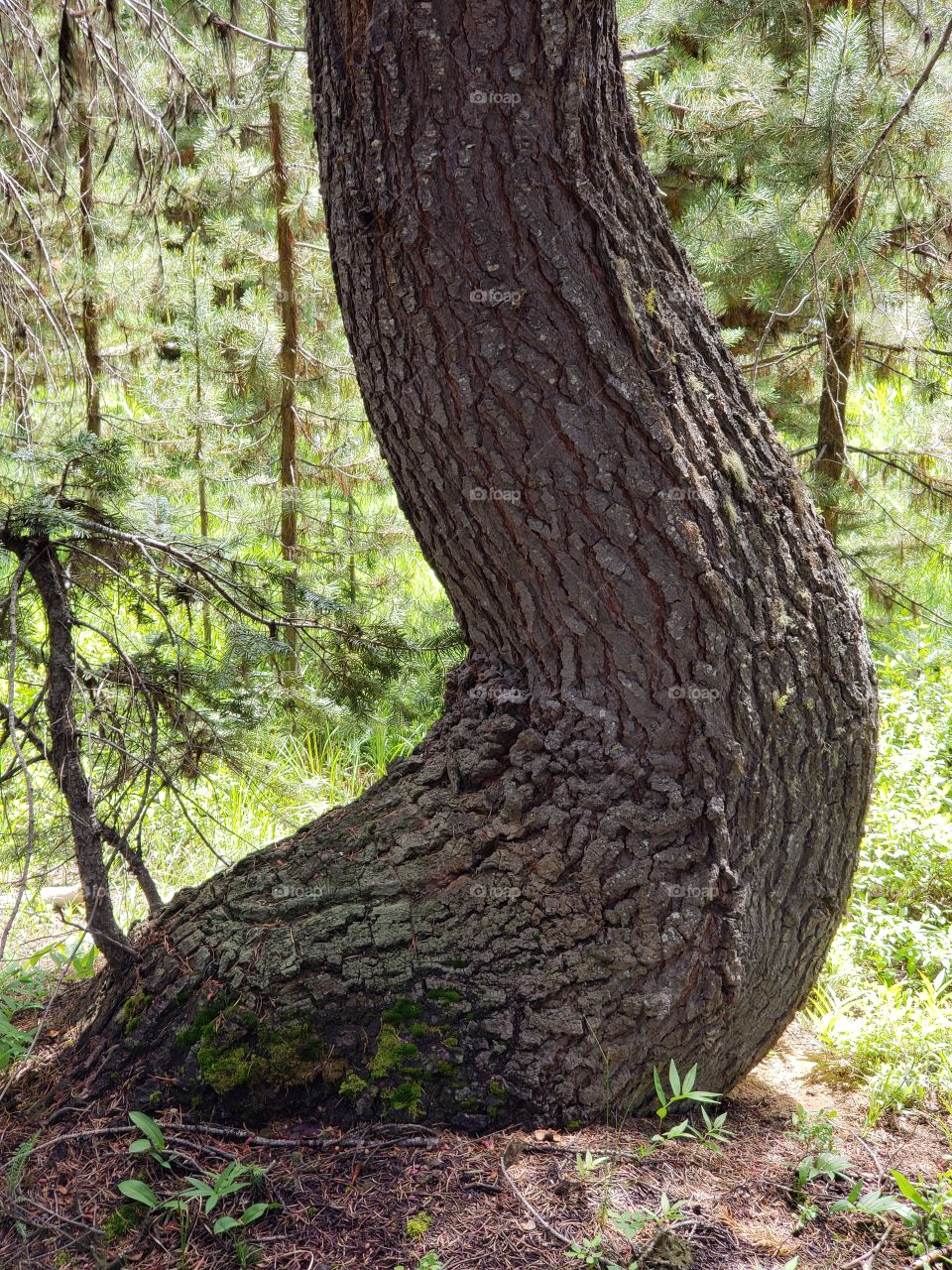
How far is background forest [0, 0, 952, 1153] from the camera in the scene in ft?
8.73

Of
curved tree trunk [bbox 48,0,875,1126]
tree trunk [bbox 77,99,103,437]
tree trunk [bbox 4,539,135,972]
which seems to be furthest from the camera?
tree trunk [bbox 77,99,103,437]

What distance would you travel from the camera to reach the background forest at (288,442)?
2662 mm

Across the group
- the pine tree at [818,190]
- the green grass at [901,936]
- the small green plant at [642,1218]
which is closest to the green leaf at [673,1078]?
the small green plant at [642,1218]

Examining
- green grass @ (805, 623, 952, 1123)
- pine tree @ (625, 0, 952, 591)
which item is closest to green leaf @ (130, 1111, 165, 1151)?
green grass @ (805, 623, 952, 1123)

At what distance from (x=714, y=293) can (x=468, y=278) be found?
3011 millimetres

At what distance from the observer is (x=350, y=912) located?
2.34 meters

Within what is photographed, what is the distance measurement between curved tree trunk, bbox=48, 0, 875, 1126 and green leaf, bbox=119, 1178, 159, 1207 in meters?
0.22

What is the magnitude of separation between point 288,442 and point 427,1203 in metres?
4.21

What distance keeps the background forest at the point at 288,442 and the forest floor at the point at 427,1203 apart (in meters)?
0.51

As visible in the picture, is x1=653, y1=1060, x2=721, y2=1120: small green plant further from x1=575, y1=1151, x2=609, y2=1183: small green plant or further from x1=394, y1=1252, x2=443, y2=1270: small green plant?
x1=394, y1=1252, x2=443, y2=1270: small green plant

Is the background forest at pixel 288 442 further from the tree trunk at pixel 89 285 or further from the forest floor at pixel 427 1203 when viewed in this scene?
the forest floor at pixel 427 1203

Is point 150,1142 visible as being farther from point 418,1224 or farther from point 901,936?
point 901,936

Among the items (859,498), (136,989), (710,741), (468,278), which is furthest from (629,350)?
(859,498)

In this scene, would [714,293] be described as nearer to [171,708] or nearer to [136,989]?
[171,708]
